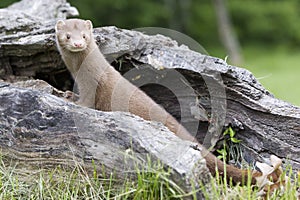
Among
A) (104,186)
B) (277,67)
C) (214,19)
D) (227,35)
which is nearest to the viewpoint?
(104,186)

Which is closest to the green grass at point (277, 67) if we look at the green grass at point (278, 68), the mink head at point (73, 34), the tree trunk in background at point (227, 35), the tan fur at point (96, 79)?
the green grass at point (278, 68)

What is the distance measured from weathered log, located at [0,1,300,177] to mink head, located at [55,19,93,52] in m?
0.27

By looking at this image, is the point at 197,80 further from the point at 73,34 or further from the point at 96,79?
the point at 73,34

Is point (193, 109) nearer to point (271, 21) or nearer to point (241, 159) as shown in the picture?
point (241, 159)

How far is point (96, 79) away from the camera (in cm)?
419

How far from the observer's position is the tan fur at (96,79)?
12.9ft

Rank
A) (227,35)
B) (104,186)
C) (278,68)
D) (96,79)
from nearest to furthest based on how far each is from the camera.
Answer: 1. (104,186)
2. (96,79)
3. (278,68)
4. (227,35)

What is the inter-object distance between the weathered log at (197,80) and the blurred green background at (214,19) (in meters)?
14.2

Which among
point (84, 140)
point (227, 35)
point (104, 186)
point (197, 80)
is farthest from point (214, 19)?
point (104, 186)

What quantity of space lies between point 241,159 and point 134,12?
1686 cm

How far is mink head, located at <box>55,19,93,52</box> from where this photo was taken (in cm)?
405

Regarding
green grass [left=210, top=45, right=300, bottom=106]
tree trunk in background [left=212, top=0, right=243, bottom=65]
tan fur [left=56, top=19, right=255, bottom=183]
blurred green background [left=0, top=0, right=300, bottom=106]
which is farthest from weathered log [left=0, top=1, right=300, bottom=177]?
blurred green background [left=0, top=0, right=300, bottom=106]

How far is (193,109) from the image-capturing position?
4.17 meters

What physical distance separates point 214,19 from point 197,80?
1763 centimetres
